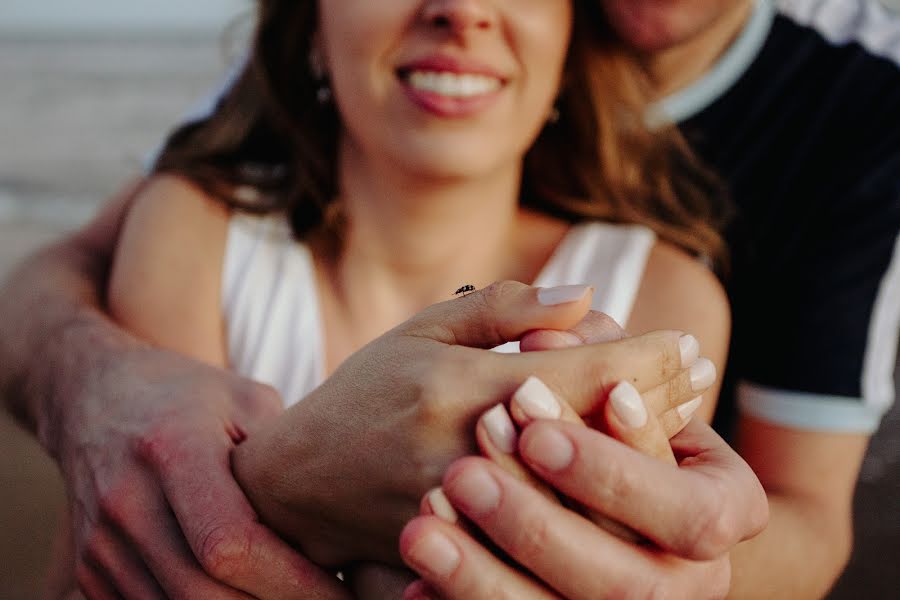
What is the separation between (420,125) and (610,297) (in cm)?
48

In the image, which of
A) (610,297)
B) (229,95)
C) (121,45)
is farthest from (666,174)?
(121,45)

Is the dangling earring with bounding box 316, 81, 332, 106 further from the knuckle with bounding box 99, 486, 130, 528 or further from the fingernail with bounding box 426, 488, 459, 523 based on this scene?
the fingernail with bounding box 426, 488, 459, 523

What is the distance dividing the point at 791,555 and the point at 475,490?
3.19ft

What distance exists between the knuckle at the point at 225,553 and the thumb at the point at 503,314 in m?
0.33

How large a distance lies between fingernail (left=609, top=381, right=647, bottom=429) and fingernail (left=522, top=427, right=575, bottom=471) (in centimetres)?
7

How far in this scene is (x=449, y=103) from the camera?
1.65m

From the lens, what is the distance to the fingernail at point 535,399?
2.96 feet

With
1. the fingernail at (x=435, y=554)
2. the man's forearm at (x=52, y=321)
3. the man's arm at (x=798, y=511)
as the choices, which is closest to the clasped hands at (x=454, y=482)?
the fingernail at (x=435, y=554)

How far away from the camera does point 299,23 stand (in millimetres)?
2096

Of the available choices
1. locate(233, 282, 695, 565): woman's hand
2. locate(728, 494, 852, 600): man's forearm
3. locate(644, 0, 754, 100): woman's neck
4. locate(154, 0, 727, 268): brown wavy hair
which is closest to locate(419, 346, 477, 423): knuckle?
locate(233, 282, 695, 565): woman's hand

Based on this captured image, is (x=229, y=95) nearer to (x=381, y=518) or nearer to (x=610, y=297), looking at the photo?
(x=610, y=297)

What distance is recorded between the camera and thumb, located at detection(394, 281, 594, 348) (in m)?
0.97

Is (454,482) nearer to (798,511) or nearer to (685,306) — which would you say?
(685,306)

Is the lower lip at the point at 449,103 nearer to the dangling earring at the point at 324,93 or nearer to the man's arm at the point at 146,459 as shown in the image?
the dangling earring at the point at 324,93
